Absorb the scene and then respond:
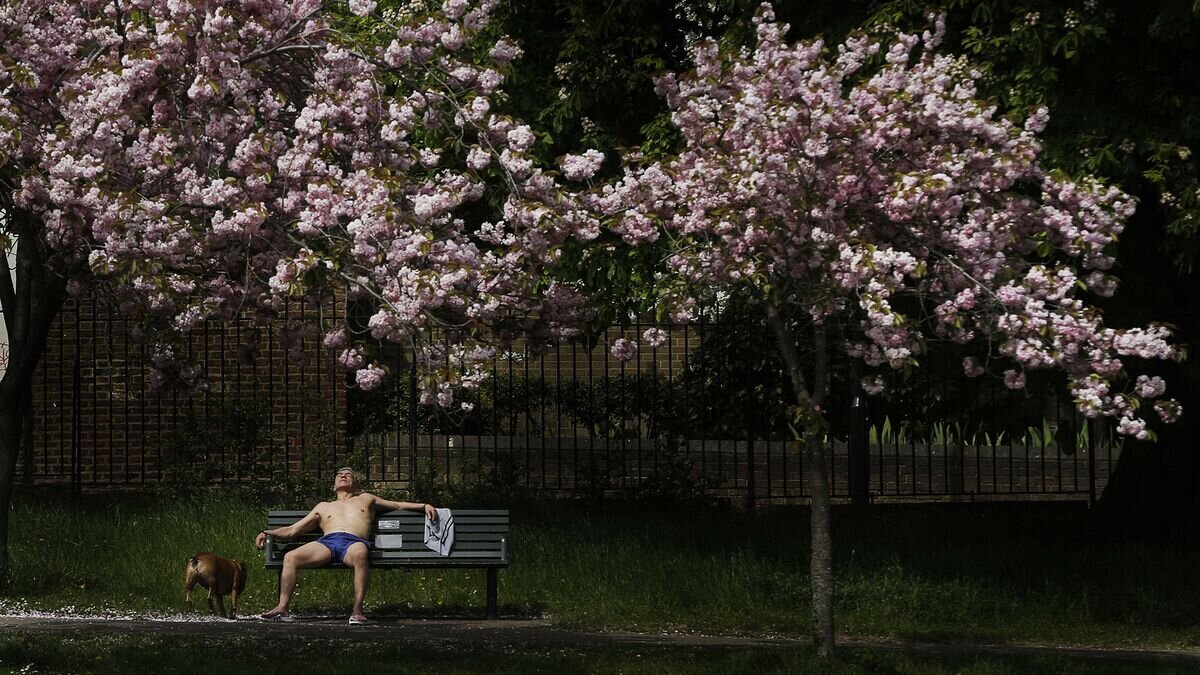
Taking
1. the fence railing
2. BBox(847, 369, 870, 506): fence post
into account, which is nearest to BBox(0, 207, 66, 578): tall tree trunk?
the fence railing

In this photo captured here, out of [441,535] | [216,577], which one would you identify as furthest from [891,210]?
[216,577]

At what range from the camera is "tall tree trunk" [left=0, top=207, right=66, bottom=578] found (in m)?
11.0

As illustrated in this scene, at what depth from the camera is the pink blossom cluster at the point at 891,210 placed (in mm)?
8539

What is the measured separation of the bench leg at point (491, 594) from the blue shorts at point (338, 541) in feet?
2.99

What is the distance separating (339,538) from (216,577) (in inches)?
33.8

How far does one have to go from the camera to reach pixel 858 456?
16953 mm

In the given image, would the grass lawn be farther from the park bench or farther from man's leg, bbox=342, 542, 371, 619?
man's leg, bbox=342, 542, 371, 619

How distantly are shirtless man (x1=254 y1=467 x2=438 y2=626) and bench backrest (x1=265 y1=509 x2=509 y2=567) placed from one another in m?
0.10

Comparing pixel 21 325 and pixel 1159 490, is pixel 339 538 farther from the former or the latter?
pixel 1159 490

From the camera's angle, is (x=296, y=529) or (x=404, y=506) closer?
(x=296, y=529)

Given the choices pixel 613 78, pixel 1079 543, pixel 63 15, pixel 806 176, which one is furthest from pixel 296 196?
pixel 1079 543

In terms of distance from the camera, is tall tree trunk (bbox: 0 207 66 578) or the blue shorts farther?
the blue shorts

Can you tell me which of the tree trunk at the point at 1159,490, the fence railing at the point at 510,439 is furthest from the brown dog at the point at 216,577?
the tree trunk at the point at 1159,490

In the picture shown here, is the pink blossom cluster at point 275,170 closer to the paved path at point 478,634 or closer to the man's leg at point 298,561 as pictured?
the man's leg at point 298,561
